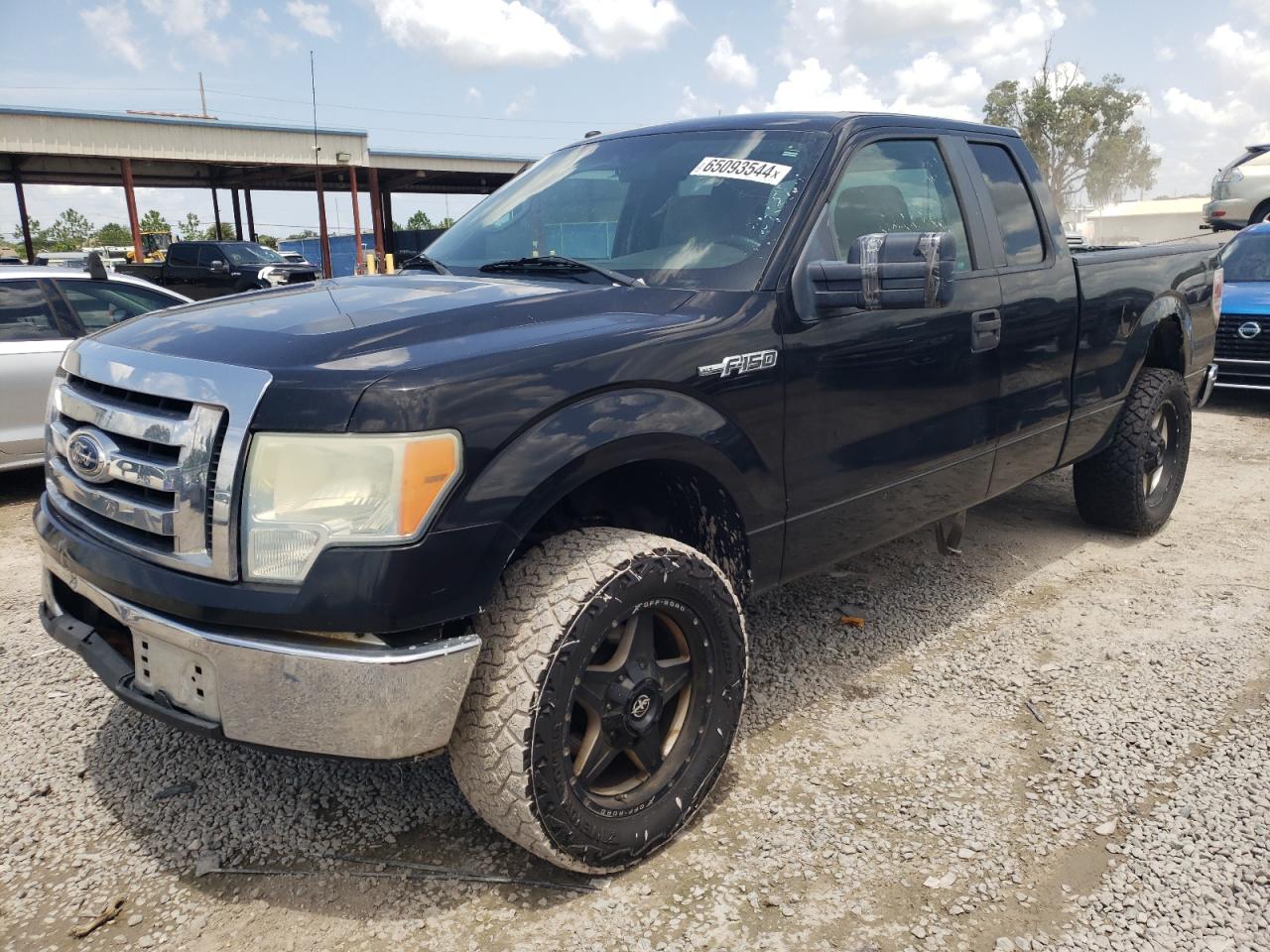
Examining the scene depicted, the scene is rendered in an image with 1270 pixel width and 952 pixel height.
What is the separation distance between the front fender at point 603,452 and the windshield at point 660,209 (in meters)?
0.48

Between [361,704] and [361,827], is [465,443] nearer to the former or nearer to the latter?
[361,704]

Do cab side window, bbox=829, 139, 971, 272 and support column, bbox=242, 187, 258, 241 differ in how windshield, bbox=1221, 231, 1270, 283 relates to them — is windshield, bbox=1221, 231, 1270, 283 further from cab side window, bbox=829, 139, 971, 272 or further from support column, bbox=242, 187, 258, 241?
support column, bbox=242, 187, 258, 241

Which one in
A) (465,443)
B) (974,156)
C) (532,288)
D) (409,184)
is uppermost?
(409,184)

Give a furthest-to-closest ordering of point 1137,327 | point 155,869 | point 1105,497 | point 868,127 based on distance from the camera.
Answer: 1. point 1105,497
2. point 1137,327
3. point 868,127
4. point 155,869

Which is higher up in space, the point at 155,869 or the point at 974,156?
the point at 974,156

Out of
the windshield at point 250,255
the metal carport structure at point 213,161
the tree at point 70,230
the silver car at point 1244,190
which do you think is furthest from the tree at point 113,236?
the silver car at point 1244,190

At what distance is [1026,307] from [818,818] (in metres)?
2.14

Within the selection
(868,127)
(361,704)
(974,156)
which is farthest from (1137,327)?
(361,704)

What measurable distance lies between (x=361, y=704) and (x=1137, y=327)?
4.02 m

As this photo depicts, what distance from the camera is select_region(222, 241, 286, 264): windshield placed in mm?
19672

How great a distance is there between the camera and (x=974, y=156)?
3719mm

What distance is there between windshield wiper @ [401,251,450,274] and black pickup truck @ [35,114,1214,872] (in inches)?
4.7

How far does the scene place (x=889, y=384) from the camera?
10.0 ft

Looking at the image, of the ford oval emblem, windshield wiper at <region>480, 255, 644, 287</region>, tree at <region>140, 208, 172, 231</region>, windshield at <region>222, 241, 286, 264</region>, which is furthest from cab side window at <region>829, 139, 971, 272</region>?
tree at <region>140, 208, 172, 231</region>
